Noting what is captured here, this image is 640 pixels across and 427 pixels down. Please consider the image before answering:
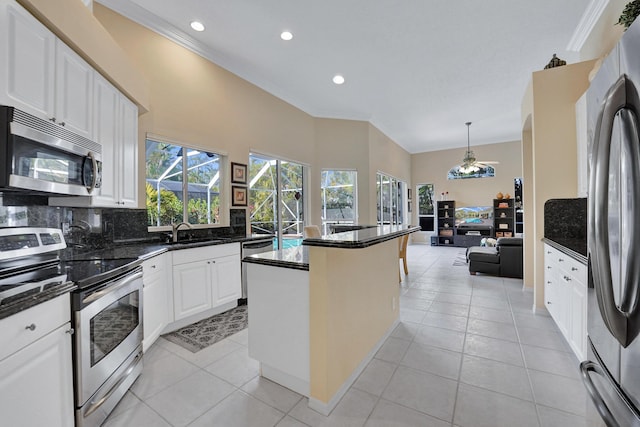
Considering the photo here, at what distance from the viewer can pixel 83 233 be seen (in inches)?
96.4

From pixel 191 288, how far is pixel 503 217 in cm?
952

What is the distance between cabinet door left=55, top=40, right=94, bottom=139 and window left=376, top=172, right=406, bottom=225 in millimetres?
5922

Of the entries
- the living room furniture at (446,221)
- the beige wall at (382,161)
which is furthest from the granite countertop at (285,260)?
the living room furniture at (446,221)

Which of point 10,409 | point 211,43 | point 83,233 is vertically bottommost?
point 10,409

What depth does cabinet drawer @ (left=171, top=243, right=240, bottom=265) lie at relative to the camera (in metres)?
2.84

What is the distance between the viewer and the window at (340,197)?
6340 millimetres

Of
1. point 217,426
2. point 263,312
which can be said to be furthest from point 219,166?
point 217,426

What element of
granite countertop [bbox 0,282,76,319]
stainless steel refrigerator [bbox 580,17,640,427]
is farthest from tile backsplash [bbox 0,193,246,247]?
stainless steel refrigerator [bbox 580,17,640,427]

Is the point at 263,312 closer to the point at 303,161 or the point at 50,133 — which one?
the point at 50,133

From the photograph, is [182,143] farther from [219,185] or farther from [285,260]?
[285,260]

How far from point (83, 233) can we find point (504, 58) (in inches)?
228

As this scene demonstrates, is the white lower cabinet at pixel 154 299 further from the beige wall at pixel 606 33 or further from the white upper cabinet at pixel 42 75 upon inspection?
the beige wall at pixel 606 33

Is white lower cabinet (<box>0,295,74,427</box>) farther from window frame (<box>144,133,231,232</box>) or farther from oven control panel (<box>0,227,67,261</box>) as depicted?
window frame (<box>144,133,231,232</box>)

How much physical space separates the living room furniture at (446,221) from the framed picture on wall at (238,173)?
7.88 m
